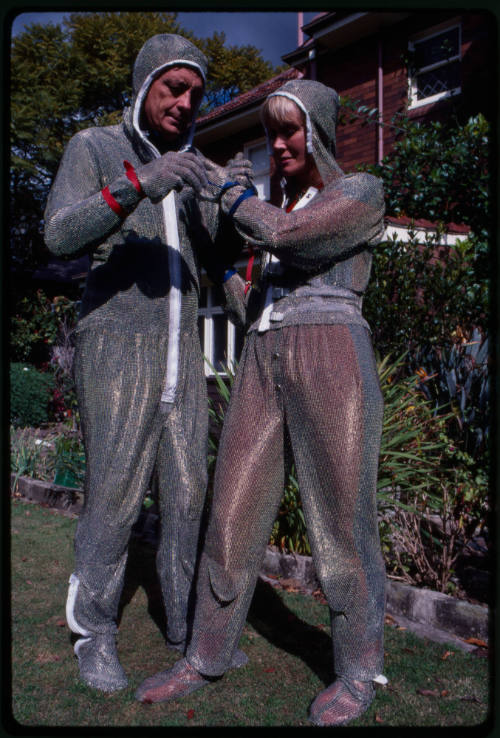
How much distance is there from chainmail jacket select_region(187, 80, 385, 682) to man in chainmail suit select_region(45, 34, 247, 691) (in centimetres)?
31

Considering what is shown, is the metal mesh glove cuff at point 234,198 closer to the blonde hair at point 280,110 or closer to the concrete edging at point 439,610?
the blonde hair at point 280,110

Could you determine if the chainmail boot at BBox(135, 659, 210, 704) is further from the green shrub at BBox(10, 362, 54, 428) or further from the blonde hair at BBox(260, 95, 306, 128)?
the green shrub at BBox(10, 362, 54, 428)

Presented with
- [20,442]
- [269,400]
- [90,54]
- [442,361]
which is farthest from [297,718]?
[90,54]

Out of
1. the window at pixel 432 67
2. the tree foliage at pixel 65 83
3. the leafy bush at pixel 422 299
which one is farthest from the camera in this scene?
the tree foliage at pixel 65 83

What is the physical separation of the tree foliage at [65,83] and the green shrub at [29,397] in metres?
3.04

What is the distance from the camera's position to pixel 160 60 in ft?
7.90

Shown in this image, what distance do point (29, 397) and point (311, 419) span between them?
10.9m

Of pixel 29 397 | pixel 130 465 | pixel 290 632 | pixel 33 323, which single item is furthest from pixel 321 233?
pixel 33 323

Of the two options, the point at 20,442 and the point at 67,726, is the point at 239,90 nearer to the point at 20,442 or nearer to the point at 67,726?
the point at 20,442

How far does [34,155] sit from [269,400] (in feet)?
47.4

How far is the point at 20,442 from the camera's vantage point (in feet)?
26.3

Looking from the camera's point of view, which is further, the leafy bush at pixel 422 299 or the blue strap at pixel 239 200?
the leafy bush at pixel 422 299

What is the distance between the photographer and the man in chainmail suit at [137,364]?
244 centimetres

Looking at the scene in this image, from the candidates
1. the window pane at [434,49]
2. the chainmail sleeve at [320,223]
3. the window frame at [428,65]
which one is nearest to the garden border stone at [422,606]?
the chainmail sleeve at [320,223]
